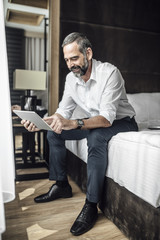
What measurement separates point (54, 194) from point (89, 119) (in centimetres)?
63

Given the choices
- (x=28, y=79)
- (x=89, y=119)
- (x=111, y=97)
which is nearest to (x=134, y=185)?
(x=89, y=119)

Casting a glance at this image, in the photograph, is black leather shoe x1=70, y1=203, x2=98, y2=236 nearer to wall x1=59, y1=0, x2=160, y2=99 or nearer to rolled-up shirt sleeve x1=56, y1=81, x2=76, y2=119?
rolled-up shirt sleeve x1=56, y1=81, x2=76, y2=119

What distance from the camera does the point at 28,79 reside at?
223 centimetres

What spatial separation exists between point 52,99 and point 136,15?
1347 millimetres

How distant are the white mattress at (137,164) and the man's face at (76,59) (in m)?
0.54

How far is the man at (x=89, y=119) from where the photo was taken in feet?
4.05

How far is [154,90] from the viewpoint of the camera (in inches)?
102

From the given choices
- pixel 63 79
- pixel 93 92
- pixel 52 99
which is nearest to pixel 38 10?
pixel 63 79

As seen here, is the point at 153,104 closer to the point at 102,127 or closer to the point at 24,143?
the point at 102,127

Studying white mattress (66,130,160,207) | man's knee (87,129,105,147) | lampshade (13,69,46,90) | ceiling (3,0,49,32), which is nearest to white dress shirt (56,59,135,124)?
man's knee (87,129,105,147)

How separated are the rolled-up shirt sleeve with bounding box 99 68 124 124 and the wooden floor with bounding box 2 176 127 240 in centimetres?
61

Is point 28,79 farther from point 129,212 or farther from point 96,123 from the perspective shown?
point 129,212

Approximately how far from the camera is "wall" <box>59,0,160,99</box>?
2.19 meters

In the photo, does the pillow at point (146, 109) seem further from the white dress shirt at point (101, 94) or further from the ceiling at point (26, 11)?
the ceiling at point (26, 11)
